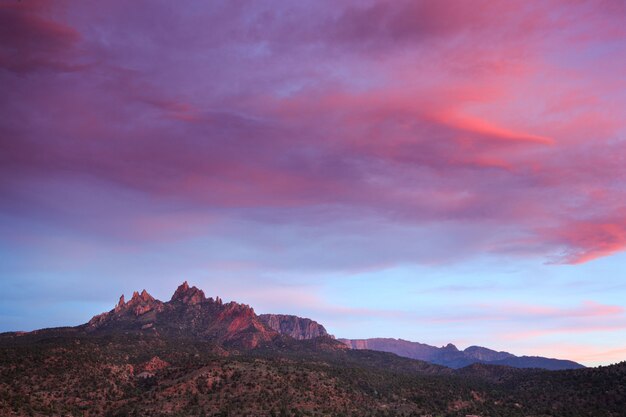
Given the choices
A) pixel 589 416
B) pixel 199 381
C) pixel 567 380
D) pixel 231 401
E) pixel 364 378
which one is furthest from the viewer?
pixel 364 378

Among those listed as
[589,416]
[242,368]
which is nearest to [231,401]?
[242,368]

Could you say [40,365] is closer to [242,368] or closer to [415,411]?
[242,368]

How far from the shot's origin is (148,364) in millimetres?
179250

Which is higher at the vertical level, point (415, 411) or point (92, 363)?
point (92, 363)

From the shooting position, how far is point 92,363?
522 ft

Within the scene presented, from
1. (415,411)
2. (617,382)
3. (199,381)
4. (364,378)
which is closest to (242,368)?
(199,381)

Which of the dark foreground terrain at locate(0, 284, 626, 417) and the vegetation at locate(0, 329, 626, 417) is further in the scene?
the dark foreground terrain at locate(0, 284, 626, 417)

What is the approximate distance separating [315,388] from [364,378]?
31.6 meters

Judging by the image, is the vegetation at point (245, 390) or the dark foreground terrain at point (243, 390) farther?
the dark foreground terrain at point (243, 390)

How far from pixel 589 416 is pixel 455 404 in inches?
1577

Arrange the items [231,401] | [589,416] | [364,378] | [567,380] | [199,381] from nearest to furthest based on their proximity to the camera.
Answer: [589,416] → [231,401] → [199,381] → [567,380] → [364,378]

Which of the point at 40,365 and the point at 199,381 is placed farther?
the point at 199,381

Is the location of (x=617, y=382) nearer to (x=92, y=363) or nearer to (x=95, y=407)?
(x=95, y=407)

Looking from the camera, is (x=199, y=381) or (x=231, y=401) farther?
(x=199, y=381)
